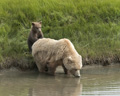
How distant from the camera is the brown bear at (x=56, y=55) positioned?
1110cm

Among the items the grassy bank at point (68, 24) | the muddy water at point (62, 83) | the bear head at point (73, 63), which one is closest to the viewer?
the muddy water at point (62, 83)

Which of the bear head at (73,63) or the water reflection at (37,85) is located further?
the bear head at (73,63)

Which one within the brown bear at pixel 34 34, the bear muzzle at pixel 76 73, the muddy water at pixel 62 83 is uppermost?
the brown bear at pixel 34 34

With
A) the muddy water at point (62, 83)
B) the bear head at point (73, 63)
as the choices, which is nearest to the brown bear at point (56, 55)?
the bear head at point (73, 63)

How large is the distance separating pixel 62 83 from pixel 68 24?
9.82ft

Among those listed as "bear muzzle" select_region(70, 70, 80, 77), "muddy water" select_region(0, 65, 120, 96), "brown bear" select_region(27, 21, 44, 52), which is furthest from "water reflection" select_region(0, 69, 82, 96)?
"brown bear" select_region(27, 21, 44, 52)

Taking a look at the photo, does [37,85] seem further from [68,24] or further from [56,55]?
[68,24]

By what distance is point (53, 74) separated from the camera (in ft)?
37.7

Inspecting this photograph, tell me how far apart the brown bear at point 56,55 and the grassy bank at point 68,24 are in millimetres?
522

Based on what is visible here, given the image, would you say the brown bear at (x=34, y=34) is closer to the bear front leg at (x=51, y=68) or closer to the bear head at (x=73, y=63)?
the bear front leg at (x=51, y=68)

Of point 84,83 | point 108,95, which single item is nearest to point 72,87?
point 84,83

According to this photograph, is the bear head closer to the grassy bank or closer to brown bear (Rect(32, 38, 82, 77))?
brown bear (Rect(32, 38, 82, 77))

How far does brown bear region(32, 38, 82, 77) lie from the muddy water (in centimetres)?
27

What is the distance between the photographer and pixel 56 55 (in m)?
11.2
